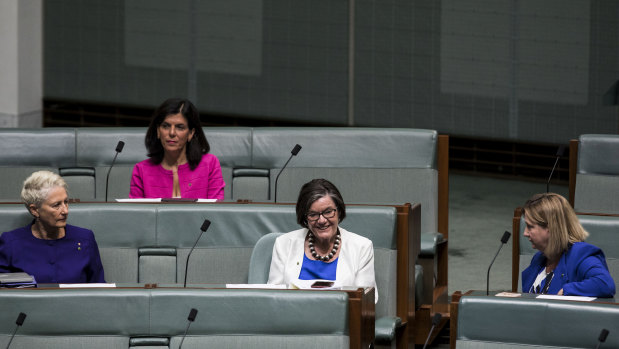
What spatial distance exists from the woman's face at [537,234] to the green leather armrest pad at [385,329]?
23.6 inches

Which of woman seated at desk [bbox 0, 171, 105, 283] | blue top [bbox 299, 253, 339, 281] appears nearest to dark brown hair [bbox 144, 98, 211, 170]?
woman seated at desk [bbox 0, 171, 105, 283]

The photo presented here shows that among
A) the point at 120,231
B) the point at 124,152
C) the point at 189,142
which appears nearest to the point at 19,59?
the point at 124,152

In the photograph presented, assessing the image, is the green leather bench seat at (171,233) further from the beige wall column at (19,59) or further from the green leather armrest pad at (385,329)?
the beige wall column at (19,59)

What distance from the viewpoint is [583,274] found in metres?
3.67

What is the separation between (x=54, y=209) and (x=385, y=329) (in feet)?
4.23

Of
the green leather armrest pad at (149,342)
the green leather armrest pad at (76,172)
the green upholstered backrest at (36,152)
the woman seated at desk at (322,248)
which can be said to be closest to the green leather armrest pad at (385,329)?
the woman seated at desk at (322,248)

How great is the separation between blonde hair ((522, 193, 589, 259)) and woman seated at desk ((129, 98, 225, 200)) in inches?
68.4

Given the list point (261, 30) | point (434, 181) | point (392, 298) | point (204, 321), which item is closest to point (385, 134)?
point (434, 181)

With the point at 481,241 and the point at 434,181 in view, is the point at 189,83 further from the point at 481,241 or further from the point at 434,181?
the point at 434,181

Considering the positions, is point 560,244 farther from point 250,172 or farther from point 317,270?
point 250,172

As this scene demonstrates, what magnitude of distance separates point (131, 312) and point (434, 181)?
232 centimetres

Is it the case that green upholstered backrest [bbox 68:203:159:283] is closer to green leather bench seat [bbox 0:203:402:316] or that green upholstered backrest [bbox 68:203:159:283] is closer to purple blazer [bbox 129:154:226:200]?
green leather bench seat [bbox 0:203:402:316]

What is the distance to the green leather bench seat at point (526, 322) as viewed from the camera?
3062 millimetres

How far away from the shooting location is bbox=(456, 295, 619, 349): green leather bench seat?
3.06m
